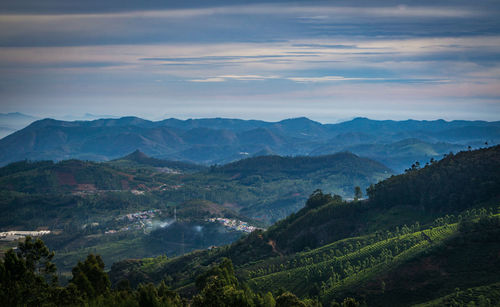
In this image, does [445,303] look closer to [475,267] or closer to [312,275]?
[475,267]

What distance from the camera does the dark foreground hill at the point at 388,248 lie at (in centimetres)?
6812

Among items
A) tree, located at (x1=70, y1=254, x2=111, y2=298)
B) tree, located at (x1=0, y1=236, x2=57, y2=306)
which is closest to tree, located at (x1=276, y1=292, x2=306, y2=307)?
tree, located at (x1=70, y1=254, x2=111, y2=298)

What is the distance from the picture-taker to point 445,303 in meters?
57.8

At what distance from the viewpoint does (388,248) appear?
284 ft

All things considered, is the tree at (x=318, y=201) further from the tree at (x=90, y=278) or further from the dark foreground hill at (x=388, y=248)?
the tree at (x=90, y=278)

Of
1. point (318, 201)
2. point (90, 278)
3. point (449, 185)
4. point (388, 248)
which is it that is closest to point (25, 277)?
point (90, 278)

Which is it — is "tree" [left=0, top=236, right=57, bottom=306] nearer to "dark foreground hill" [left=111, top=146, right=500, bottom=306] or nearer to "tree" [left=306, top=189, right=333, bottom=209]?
"dark foreground hill" [left=111, top=146, right=500, bottom=306]

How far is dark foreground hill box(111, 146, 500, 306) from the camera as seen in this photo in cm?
6812

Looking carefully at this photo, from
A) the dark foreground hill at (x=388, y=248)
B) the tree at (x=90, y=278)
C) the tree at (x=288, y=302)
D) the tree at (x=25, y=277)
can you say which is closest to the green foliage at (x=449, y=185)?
the dark foreground hill at (x=388, y=248)

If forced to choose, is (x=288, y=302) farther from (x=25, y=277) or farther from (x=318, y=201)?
(x=318, y=201)

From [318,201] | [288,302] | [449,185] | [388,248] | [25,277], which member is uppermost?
[449,185]

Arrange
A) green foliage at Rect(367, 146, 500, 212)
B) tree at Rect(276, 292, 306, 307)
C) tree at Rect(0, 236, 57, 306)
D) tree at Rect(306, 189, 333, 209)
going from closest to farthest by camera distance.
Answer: tree at Rect(0, 236, 57, 306)
tree at Rect(276, 292, 306, 307)
green foliage at Rect(367, 146, 500, 212)
tree at Rect(306, 189, 333, 209)

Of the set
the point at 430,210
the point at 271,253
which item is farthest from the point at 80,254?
the point at 430,210

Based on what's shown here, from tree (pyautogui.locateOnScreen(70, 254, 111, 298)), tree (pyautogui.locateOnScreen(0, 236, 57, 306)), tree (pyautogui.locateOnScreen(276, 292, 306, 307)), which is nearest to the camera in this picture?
tree (pyautogui.locateOnScreen(0, 236, 57, 306))
